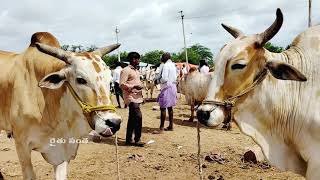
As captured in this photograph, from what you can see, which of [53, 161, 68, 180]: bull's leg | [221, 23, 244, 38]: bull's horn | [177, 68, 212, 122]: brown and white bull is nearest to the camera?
[221, 23, 244, 38]: bull's horn

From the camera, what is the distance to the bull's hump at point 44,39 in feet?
15.2

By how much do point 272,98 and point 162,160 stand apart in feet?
11.2

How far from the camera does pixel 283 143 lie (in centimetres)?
332

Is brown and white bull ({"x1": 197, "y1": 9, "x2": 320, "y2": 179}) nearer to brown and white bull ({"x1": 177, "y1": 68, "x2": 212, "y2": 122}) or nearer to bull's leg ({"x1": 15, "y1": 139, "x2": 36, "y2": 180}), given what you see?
bull's leg ({"x1": 15, "y1": 139, "x2": 36, "y2": 180})

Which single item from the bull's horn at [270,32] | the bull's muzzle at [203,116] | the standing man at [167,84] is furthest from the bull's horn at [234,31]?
the standing man at [167,84]

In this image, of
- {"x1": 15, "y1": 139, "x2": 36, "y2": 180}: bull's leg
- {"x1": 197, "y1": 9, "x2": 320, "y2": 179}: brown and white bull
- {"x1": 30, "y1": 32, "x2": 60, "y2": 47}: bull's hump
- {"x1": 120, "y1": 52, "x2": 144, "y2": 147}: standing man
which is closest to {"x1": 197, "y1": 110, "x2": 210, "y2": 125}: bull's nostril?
{"x1": 197, "y1": 9, "x2": 320, "y2": 179}: brown and white bull

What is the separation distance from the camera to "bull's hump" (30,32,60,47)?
15.2 ft

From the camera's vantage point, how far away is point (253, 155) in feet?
19.4

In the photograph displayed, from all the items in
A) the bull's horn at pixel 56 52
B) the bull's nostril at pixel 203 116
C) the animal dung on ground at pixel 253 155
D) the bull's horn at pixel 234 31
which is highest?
the bull's horn at pixel 234 31

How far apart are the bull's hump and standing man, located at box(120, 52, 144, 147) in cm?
260

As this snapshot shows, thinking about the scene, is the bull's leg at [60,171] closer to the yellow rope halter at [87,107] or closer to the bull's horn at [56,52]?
the yellow rope halter at [87,107]

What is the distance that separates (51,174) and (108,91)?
2596 mm

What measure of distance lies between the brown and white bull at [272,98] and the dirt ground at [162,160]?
6.89 ft

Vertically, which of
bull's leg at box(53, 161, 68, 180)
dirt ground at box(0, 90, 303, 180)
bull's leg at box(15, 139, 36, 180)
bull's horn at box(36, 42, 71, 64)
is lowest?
dirt ground at box(0, 90, 303, 180)
